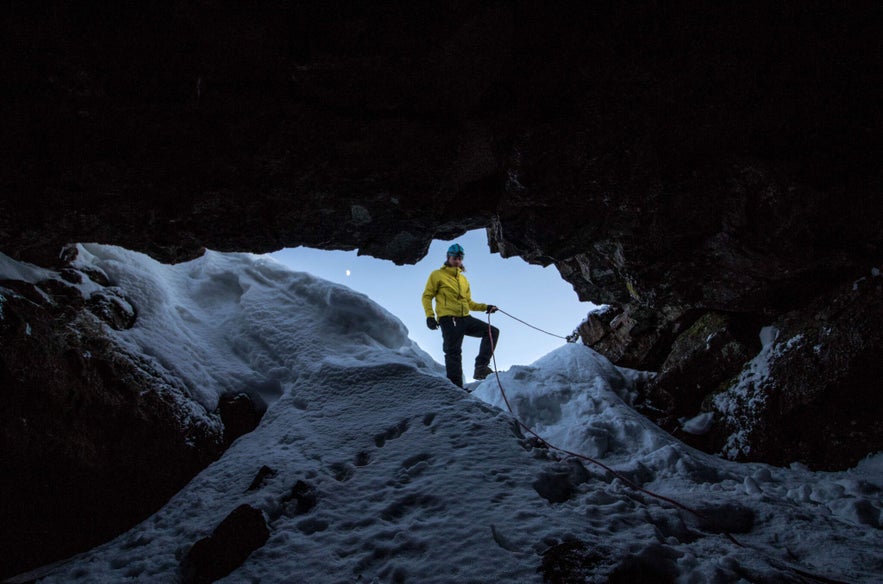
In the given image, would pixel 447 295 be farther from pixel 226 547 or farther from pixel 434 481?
pixel 226 547

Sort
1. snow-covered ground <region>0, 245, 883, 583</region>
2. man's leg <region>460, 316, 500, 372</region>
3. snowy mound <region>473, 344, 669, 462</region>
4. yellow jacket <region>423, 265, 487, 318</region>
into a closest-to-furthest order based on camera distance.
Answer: snow-covered ground <region>0, 245, 883, 583</region> → snowy mound <region>473, 344, 669, 462</region> → yellow jacket <region>423, 265, 487, 318</region> → man's leg <region>460, 316, 500, 372</region>

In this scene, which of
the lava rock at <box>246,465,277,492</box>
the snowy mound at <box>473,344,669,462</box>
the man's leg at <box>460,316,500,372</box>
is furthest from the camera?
the man's leg at <box>460,316,500,372</box>

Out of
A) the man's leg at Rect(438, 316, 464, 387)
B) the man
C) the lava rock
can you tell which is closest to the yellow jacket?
the man

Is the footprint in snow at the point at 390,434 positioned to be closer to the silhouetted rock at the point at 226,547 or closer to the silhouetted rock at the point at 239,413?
the silhouetted rock at the point at 226,547

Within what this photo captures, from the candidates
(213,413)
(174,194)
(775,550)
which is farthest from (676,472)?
(174,194)

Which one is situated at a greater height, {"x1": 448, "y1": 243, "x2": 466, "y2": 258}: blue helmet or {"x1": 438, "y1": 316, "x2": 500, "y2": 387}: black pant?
{"x1": 448, "y1": 243, "x2": 466, "y2": 258}: blue helmet

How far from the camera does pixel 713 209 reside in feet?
19.2

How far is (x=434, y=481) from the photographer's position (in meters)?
4.48

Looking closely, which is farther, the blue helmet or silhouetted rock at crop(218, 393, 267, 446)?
the blue helmet

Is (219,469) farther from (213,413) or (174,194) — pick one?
(174,194)

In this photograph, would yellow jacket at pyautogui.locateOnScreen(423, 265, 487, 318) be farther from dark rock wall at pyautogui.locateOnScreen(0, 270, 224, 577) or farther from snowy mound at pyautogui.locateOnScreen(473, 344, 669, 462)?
dark rock wall at pyautogui.locateOnScreen(0, 270, 224, 577)

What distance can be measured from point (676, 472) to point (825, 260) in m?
3.81

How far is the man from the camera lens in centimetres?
948

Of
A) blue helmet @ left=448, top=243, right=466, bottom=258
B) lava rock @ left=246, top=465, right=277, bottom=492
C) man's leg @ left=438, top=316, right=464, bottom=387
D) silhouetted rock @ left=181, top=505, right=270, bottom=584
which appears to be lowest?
silhouetted rock @ left=181, top=505, right=270, bottom=584
